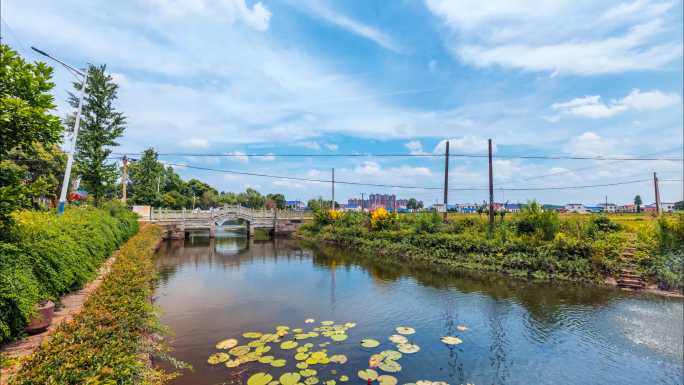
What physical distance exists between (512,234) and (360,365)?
1360cm

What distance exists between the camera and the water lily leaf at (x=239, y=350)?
6656 mm

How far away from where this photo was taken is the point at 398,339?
7574mm

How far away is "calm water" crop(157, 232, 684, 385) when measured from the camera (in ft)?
20.6

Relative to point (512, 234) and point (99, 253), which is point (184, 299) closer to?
point (99, 253)

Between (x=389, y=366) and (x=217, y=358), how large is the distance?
10.7 ft

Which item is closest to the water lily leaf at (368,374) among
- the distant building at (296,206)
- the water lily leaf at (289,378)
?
the water lily leaf at (289,378)

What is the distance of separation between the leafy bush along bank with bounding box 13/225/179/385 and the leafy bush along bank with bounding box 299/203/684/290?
568 inches

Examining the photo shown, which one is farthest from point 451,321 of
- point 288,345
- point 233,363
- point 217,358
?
point 217,358

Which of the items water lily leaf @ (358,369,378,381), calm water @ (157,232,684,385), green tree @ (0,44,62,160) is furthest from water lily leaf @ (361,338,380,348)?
green tree @ (0,44,62,160)

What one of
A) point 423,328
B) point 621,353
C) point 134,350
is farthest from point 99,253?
point 621,353

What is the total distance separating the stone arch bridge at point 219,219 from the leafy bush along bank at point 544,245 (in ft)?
50.4

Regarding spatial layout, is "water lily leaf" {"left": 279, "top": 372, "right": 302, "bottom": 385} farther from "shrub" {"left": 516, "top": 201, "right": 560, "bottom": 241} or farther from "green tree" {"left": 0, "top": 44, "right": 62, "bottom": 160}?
"shrub" {"left": 516, "top": 201, "right": 560, "bottom": 241}

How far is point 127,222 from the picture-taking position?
732 inches

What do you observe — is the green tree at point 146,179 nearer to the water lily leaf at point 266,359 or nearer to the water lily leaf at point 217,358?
the water lily leaf at point 217,358
